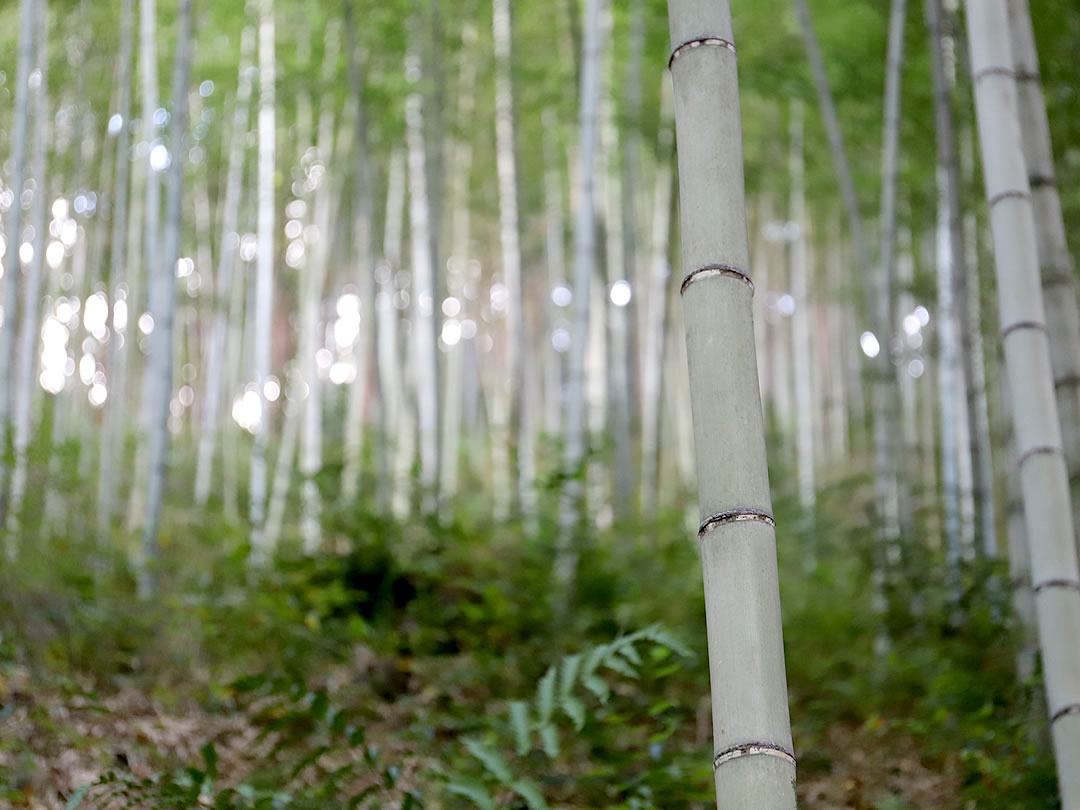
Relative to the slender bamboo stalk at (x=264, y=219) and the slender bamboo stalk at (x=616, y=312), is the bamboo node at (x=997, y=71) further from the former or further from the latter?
the slender bamboo stalk at (x=264, y=219)

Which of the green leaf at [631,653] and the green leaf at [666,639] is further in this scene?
the green leaf at [631,653]

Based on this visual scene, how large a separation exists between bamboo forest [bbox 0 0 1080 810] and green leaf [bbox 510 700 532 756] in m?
0.02

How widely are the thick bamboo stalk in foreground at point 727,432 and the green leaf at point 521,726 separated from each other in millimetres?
760

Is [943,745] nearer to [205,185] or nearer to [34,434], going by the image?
[34,434]

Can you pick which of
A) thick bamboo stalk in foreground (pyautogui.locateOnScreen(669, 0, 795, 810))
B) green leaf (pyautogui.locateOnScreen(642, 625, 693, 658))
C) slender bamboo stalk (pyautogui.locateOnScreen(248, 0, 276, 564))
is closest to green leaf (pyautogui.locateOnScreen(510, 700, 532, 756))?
green leaf (pyautogui.locateOnScreen(642, 625, 693, 658))


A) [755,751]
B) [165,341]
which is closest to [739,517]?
[755,751]

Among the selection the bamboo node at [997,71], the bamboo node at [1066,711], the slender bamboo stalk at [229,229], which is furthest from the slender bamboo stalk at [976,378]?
the slender bamboo stalk at [229,229]

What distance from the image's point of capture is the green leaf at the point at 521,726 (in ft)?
5.90

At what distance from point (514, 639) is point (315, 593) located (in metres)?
0.68

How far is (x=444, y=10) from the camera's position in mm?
6523

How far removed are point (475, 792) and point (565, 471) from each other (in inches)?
72.4

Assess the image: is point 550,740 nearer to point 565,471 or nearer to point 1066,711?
Answer: point 1066,711

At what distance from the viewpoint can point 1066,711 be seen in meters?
1.52

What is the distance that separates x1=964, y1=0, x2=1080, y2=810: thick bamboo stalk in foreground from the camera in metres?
1.54
